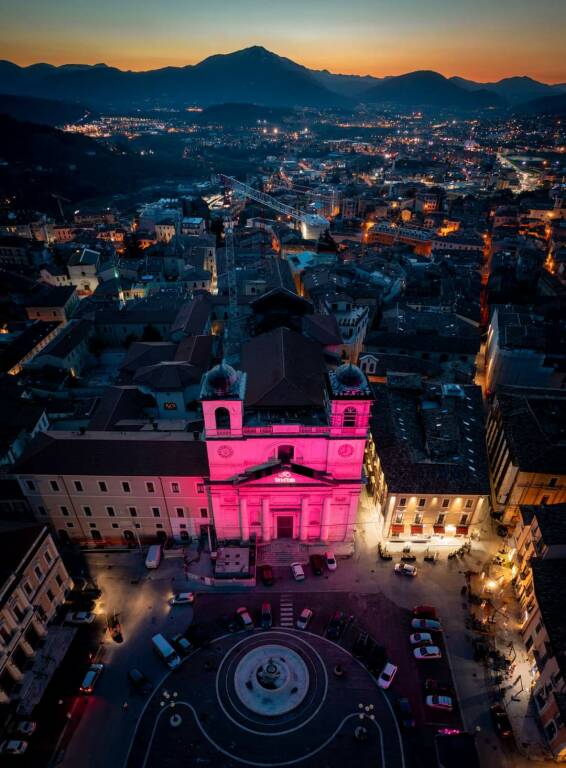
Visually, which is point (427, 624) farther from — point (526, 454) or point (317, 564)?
point (526, 454)

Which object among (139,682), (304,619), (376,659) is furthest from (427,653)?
(139,682)

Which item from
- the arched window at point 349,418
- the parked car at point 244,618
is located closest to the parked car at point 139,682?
the parked car at point 244,618

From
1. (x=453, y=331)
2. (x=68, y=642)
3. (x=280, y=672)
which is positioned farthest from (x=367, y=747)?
(x=453, y=331)

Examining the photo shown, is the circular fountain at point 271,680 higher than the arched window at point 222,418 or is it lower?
lower

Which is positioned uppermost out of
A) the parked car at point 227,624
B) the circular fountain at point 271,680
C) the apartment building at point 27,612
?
the apartment building at point 27,612

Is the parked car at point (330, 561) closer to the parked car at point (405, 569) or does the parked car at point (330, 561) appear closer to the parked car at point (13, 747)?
the parked car at point (405, 569)

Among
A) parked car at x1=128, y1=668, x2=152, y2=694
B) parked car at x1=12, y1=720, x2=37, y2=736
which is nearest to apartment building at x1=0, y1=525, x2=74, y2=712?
parked car at x1=12, y1=720, x2=37, y2=736

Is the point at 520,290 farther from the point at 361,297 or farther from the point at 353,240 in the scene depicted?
the point at 353,240
